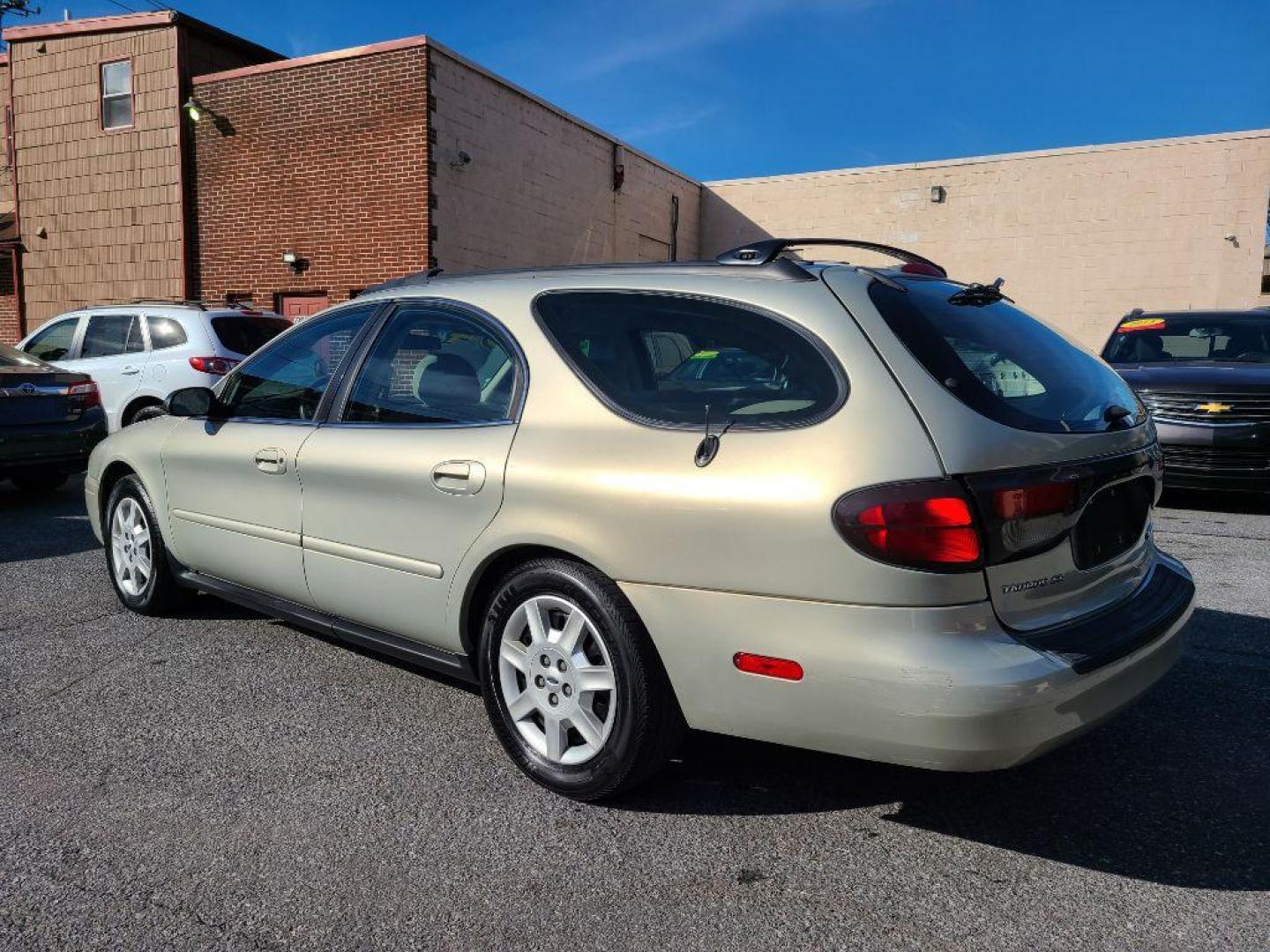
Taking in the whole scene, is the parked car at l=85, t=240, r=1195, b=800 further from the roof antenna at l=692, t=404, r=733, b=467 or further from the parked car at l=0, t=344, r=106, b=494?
the parked car at l=0, t=344, r=106, b=494

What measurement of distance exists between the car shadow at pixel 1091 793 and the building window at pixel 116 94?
54.0 ft

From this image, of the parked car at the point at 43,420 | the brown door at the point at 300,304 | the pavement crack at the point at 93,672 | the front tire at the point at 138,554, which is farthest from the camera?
the brown door at the point at 300,304

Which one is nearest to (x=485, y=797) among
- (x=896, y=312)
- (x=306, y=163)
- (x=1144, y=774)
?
(x=896, y=312)

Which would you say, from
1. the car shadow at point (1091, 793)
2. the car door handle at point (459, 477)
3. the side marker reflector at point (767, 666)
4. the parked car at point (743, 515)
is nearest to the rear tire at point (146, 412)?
the parked car at point (743, 515)

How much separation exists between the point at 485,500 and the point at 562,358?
50 centimetres

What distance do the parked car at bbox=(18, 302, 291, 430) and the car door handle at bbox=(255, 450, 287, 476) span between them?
6055 millimetres

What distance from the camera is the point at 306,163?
14.4 m

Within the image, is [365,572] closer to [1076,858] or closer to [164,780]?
[164,780]

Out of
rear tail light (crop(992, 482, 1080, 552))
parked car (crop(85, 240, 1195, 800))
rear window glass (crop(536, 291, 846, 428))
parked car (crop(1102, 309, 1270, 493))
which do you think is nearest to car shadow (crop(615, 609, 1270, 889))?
parked car (crop(85, 240, 1195, 800))

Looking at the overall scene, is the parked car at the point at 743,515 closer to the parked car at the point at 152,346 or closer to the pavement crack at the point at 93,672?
the pavement crack at the point at 93,672

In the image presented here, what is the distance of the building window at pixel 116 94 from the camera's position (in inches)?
617

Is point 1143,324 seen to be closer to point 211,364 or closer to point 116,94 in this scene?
point 211,364

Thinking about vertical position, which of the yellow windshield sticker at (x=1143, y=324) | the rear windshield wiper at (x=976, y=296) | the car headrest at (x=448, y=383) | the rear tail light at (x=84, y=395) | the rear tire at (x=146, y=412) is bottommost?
the rear tire at (x=146, y=412)

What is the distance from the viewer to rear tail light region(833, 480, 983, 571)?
7.46 feet
